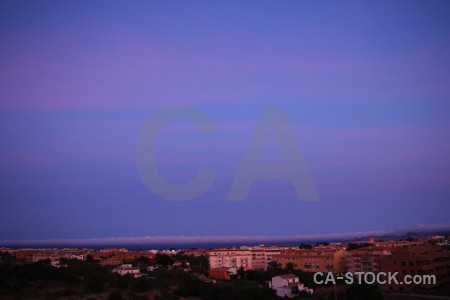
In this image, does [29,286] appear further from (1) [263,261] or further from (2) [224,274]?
(1) [263,261]

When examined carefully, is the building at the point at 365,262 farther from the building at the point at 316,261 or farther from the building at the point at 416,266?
the building at the point at 316,261

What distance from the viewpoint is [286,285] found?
36219mm

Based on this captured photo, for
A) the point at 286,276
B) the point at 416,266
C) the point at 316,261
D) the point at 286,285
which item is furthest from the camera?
the point at 316,261

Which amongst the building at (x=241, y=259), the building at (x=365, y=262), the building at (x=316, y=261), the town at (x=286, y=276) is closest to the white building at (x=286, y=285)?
the town at (x=286, y=276)

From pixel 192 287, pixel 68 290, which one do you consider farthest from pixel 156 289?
pixel 68 290

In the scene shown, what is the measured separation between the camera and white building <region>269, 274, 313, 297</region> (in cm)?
3481

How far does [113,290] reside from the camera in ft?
86.1

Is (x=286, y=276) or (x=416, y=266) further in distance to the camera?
(x=286, y=276)

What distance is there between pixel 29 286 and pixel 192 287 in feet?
31.7

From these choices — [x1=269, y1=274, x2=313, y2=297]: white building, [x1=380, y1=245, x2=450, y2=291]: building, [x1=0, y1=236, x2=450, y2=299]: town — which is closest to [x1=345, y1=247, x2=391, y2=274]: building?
[x1=0, y1=236, x2=450, y2=299]: town

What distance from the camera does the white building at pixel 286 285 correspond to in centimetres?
3481

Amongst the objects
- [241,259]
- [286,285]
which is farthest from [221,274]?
[241,259]

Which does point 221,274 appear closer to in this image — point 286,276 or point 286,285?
point 286,276

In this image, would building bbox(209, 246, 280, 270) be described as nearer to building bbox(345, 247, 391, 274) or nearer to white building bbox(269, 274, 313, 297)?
building bbox(345, 247, 391, 274)
